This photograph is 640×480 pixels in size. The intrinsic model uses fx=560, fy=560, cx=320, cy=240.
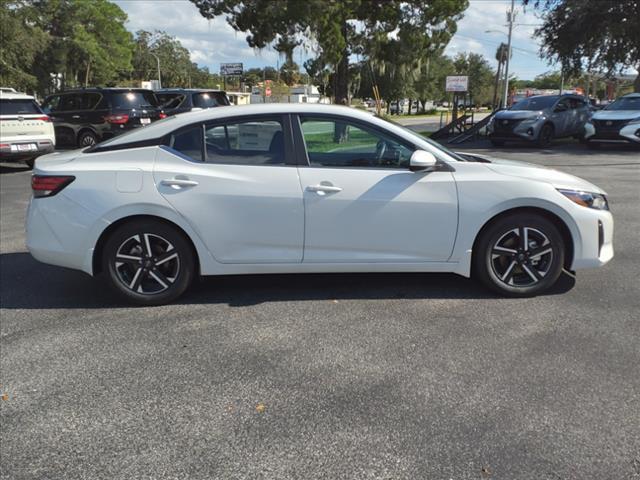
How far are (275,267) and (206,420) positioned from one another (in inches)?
66.8

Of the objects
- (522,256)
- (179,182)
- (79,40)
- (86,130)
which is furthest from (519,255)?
(79,40)

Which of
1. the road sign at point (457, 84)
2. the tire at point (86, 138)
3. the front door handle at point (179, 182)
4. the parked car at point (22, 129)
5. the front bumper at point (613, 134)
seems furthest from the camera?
the road sign at point (457, 84)

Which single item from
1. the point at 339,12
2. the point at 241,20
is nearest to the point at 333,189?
the point at 339,12

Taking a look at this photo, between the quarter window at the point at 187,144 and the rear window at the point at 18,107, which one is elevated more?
the rear window at the point at 18,107

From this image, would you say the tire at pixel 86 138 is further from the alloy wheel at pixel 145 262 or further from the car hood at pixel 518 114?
the alloy wheel at pixel 145 262

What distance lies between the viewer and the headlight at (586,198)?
14.3 ft

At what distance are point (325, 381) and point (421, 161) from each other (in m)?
1.79

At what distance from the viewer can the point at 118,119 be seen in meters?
15.7

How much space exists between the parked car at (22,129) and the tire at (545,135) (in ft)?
46.2

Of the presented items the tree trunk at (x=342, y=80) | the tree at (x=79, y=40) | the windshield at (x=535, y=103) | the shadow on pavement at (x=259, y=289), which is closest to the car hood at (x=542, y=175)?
the shadow on pavement at (x=259, y=289)

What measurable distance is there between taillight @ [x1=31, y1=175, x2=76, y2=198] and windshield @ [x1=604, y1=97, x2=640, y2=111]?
1710cm

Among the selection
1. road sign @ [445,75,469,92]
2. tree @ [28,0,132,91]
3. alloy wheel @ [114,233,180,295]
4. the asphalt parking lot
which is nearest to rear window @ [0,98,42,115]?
the asphalt parking lot

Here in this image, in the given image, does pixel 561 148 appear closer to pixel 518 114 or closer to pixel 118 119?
pixel 518 114

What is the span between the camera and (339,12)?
738 inches
